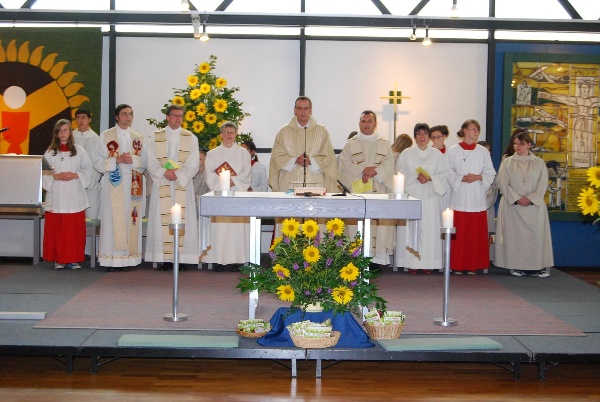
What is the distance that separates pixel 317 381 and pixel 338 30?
6.56 meters

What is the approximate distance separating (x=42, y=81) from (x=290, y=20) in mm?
3174

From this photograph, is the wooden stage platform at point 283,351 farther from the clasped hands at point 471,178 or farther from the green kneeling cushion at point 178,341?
the clasped hands at point 471,178

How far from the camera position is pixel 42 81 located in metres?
11.5

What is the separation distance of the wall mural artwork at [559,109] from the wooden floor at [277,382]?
5.34 m

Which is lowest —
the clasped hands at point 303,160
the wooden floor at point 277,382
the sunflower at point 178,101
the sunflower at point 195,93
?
the wooden floor at point 277,382

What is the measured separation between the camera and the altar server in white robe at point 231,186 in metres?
9.98

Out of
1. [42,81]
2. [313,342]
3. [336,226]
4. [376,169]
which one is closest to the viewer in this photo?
[313,342]

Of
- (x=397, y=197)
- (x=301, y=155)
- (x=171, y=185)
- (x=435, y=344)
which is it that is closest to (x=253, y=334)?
(x=435, y=344)

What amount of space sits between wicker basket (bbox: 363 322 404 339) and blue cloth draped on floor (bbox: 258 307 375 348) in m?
0.08

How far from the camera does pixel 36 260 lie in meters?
10.7

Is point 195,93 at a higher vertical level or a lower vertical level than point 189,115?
higher

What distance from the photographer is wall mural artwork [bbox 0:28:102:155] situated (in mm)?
11438

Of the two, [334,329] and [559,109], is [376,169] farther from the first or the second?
[334,329]

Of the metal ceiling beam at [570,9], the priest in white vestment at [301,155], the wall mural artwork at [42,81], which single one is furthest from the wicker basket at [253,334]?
the metal ceiling beam at [570,9]
